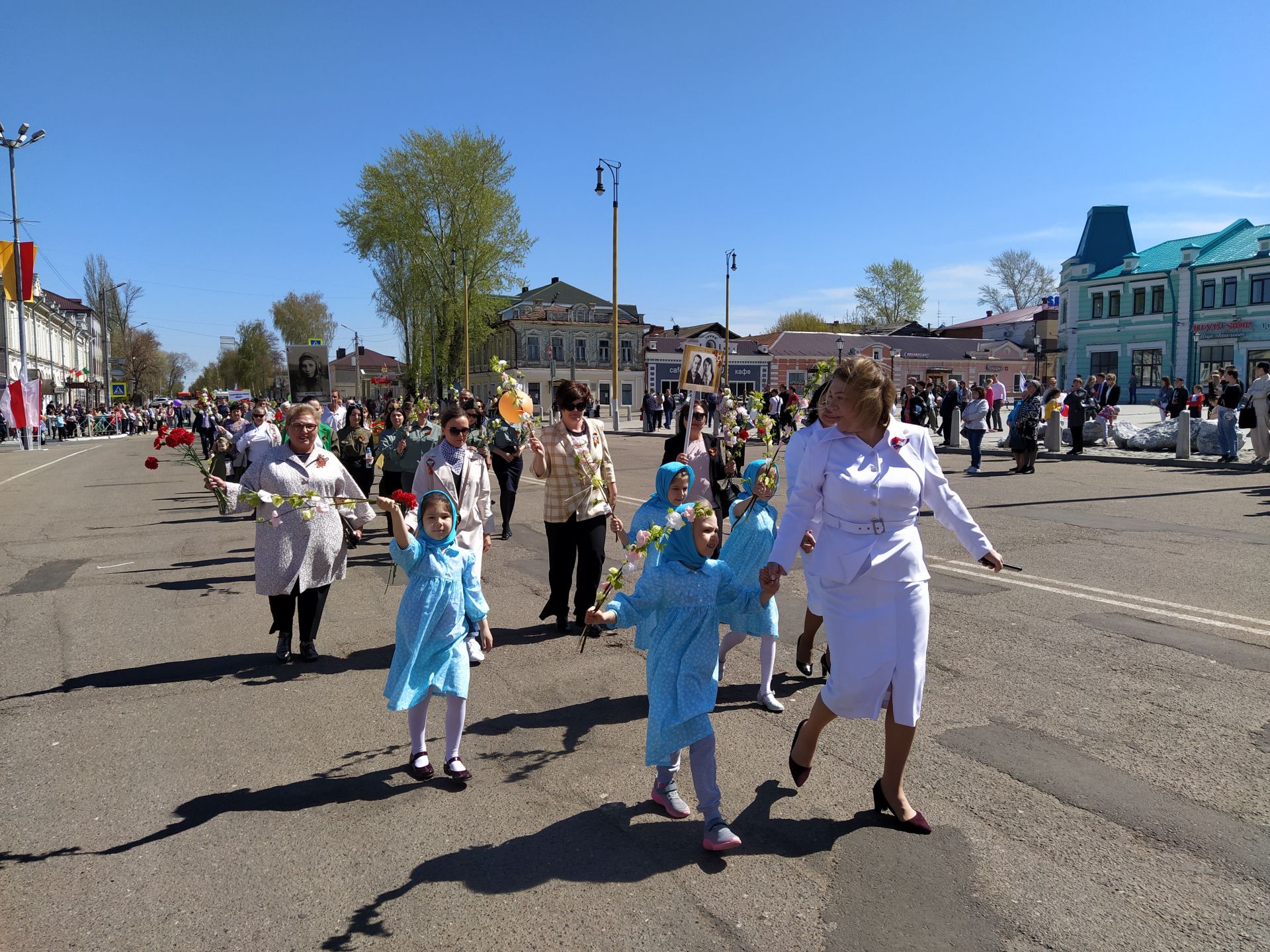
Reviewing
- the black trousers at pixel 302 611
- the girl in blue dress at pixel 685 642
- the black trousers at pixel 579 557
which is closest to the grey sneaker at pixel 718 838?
the girl in blue dress at pixel 685 642

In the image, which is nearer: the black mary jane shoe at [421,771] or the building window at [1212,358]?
the black mary jane shoe at [421,771]

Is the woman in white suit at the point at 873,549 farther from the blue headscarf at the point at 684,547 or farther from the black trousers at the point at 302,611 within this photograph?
the black trousers at the point at 302,611

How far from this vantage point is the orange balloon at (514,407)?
6.91m

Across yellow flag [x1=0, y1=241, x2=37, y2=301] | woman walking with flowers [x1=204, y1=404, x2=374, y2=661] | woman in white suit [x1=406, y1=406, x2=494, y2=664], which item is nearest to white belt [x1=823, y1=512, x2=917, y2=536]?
woman in white suit [x1=406, y1=406, x2=494, y2=664]

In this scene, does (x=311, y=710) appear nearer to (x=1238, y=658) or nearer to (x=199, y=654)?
(x=199, y=654)

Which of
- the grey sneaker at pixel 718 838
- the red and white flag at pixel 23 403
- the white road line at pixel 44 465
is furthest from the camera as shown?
the red and white flag at pixel 23 403

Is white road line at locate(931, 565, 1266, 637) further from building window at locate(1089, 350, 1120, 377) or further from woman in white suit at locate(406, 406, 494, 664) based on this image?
building window at locate(1089, 350, 1120, 377)

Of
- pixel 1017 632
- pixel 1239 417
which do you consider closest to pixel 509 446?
pixel 1017 632

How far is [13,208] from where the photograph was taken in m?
33.8

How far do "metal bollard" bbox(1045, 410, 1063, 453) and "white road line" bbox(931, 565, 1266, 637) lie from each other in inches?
616

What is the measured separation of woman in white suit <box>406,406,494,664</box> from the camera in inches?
236

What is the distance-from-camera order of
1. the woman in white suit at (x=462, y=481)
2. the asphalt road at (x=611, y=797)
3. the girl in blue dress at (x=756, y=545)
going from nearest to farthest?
1. the asphalt road at (x=611, y=797)
2. the girl in blue dress at (x=756, y=545)
3. the woman in white suit at (x=462, y=481)

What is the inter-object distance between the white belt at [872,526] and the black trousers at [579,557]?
134 inches

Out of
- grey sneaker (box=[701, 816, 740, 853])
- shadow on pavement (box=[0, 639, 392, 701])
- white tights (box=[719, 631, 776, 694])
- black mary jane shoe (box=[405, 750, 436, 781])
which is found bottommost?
shadow on pavement (box=[0, 639, 392, 701])
